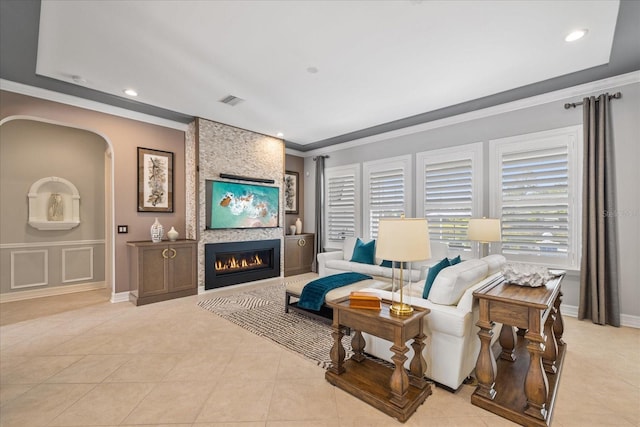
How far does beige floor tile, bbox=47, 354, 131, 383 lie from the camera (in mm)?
2357

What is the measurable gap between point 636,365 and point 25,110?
731 centimetres

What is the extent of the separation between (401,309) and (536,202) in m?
3.17

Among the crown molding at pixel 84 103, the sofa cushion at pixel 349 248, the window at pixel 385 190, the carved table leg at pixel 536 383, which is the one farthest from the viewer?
the sofa cushion at pixel 349 248

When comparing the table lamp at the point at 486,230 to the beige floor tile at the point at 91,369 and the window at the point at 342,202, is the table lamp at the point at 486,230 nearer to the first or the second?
the window at the point at 342,202

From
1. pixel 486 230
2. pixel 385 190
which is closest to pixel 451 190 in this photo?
pixel 385 190

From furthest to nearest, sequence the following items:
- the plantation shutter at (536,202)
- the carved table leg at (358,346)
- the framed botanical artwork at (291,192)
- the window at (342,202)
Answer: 1. the framed botanical artwork at (291,192)
2. the window at (342,202)
3. the plantation shutter at (536,202)
4. the carved table leg at (358,346)

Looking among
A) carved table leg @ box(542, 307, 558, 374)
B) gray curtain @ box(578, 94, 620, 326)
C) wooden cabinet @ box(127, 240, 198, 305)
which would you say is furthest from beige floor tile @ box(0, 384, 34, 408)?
gray curtain @ box(578, 94, 620, 326)

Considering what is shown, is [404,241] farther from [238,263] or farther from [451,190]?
[238,263]

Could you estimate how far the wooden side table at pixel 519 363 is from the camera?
1846 millimetres

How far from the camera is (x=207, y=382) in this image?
232 centimetres


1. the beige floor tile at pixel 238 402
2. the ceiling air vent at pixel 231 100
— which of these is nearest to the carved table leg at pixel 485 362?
the beige floor tile at pixel 238 402

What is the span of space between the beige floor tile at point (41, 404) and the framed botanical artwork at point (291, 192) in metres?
5.05

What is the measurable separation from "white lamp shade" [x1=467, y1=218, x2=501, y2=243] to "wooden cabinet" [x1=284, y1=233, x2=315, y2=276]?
391 cm

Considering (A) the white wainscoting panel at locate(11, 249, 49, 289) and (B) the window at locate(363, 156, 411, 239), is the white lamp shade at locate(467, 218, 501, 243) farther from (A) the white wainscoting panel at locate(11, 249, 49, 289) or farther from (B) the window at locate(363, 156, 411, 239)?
(A) the white wainscoting panel at locate(11, 249, 49, 289)
